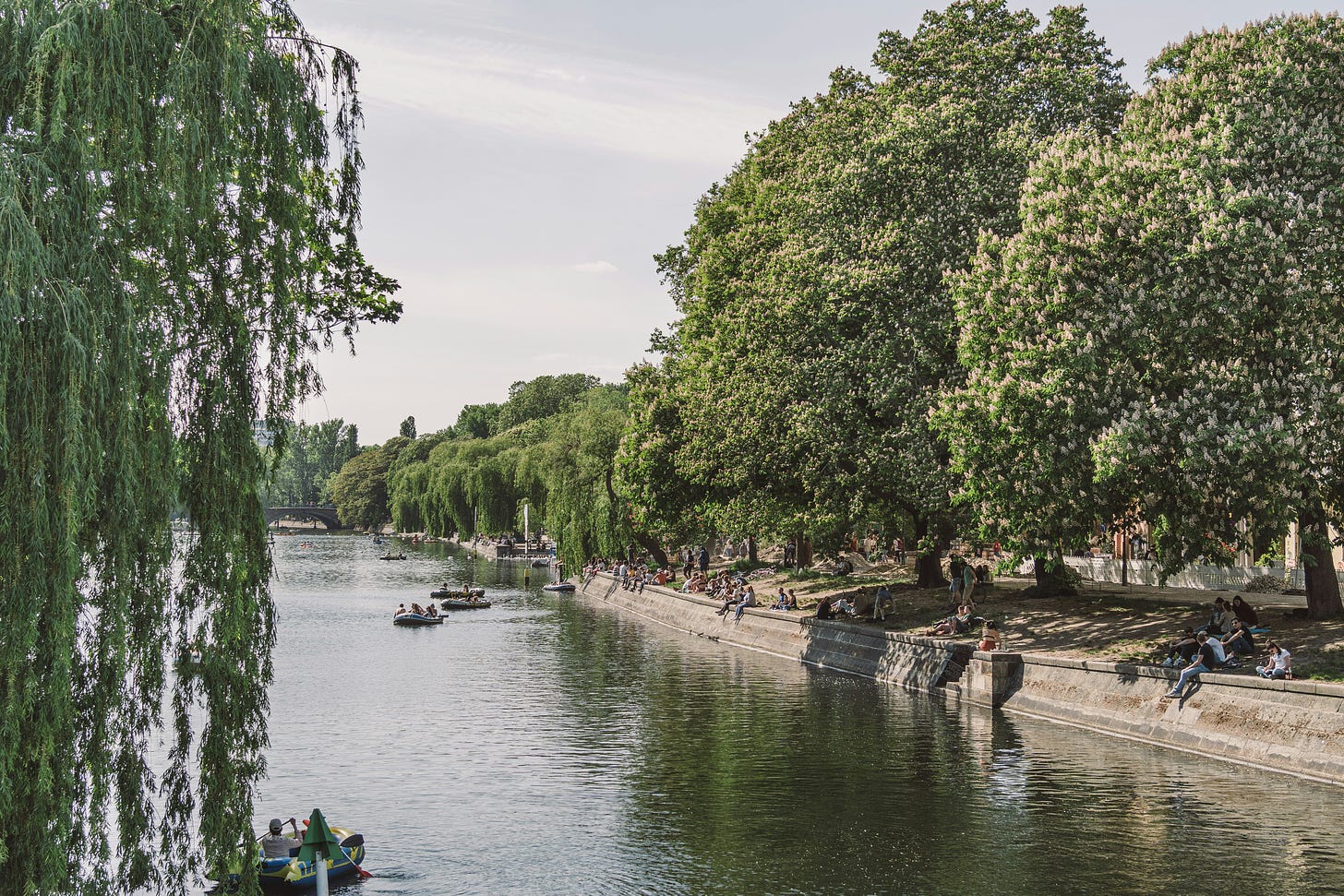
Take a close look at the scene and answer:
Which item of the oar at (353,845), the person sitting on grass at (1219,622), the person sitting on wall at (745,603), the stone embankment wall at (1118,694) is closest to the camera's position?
the oar at (353,845)

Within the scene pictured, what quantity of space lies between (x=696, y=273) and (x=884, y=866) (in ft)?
122

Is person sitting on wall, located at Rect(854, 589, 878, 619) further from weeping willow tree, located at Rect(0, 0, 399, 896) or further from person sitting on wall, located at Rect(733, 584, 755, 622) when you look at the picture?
weeping willow tree, located at Rect(0, 0, 399, 896)

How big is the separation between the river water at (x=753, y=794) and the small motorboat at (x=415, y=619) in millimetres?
17668

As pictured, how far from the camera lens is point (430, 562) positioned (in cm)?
11288

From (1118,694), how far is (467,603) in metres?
44.6

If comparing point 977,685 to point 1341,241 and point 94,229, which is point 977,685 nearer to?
point 1341,241

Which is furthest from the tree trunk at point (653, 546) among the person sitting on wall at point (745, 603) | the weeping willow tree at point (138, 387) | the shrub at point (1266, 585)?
the weeping willow tree at point (138, 387)

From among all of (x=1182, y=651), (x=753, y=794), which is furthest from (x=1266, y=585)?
(x=753, y=794)

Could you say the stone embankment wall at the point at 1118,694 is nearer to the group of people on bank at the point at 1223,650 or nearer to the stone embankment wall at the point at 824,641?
the stone embankment wall at the point at 824,641

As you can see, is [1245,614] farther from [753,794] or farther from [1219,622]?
[753,794]

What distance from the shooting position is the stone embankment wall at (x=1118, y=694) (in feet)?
72.2

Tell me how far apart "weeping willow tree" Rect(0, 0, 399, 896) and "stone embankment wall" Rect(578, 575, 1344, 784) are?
18863mm

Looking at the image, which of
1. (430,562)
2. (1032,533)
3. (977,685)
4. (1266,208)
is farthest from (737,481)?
(430,562)

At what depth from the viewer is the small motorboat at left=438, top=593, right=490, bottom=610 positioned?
65625mm
